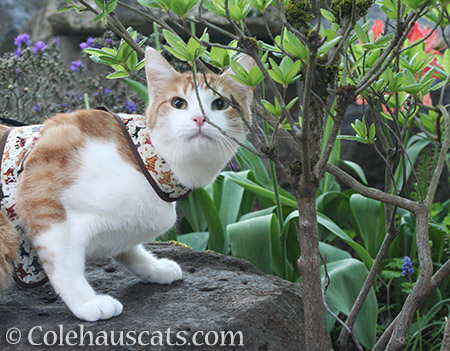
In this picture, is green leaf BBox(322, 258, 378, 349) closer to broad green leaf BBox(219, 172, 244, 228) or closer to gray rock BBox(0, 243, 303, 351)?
gray rock BBox(0, 243, 303, 351)

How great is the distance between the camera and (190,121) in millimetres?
1170

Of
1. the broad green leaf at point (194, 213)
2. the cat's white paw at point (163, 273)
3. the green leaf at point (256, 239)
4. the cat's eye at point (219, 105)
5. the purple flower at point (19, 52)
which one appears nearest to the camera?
the cat's eye at point (219, 105)

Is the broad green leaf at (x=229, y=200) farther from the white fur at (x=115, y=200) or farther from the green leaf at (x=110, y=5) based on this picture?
the green leaf at (x=110, y=5)

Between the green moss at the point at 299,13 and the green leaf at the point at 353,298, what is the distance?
0.89 meters

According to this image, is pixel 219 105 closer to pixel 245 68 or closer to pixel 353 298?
pixel 245 68

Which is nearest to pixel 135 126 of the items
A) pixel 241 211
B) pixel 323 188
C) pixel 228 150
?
pixel 228 150

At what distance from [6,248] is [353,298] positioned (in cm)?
99

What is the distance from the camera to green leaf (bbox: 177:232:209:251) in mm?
1969

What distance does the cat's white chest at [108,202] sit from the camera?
1170mm

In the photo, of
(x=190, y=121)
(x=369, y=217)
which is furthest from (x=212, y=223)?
(x=190, y=121)

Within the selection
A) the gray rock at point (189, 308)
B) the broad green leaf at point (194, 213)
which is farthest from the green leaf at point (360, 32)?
the broad green leaf at point (194, 213)

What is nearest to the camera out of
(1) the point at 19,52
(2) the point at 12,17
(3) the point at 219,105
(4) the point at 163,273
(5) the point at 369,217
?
(3) the point at 219,105

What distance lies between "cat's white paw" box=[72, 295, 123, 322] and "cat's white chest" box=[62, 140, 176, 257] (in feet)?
0.42

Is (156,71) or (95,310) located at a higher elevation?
(156,71)
